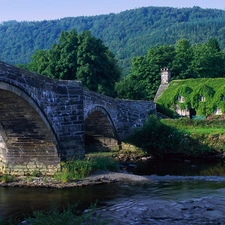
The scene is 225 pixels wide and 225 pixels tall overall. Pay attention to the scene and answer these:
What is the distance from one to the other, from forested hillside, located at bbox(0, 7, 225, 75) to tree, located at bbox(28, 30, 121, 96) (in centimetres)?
6024

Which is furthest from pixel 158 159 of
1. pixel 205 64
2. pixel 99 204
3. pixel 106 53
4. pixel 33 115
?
pixel 205 64

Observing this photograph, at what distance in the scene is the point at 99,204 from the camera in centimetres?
1520

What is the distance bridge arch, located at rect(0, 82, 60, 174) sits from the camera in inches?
746

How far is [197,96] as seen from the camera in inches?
1540

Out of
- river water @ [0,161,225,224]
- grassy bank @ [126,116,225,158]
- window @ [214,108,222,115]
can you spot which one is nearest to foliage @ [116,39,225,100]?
window @ [214,108,222,115]

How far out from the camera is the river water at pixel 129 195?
1461cm

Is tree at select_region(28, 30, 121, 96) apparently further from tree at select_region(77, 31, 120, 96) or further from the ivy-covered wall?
the ivy-covered wall

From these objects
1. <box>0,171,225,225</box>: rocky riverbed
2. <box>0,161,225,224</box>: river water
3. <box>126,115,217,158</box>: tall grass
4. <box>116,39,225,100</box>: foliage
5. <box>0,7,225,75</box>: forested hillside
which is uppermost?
<box>0,7,225,75</box>: forested hillside

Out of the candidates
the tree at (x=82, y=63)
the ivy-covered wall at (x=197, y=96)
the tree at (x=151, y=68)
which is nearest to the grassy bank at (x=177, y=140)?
the tree at (x=82, y=63)

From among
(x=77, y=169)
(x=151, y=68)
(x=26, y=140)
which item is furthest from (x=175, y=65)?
(x=77, y=169)

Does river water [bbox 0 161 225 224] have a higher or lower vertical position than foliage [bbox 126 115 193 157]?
lower

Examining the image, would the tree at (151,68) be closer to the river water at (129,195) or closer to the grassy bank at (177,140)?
the grassy bank at (177,140)

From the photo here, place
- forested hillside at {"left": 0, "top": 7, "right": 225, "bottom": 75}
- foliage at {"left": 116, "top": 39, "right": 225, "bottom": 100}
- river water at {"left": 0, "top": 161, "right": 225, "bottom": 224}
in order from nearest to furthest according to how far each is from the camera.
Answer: river water at {"left": 0, "top": 161, "right": 225, "bottom": 224} → foliage at {"left": 116, "top": 39, "right": 225, "bottom": 100} → forested hillside at {"left": 0, "top": 7, "right": 225, "bottom": 75}

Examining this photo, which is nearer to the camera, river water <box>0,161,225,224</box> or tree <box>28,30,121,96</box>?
river water <box>0,161,225,224</box>
